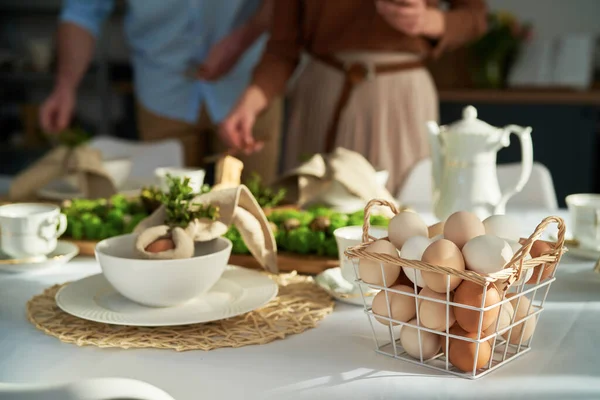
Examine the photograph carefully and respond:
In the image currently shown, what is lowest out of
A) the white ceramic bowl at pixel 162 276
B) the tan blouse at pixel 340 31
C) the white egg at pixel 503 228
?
the white ceramic bowl at pixel 162 276

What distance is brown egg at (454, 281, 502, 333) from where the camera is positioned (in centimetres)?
68

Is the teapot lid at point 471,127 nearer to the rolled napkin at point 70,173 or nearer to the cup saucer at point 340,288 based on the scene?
the cup saucer at point 340,288

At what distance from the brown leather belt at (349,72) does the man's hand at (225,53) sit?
0.35m

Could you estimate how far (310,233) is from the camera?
1104 mm

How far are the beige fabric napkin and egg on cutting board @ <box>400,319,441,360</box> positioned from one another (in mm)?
601

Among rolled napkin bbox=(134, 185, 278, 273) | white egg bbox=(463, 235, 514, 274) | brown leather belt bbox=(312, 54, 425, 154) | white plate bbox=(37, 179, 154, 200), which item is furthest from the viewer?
brown leather belt bbox=(312, 54, 425, 154)

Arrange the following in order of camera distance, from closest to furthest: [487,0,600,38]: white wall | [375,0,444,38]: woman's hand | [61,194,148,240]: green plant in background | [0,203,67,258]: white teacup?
1. [0,203,67,258]: white teacup
2. [61,194,148,240]: green plant in background
3. [375,0,444,38]: woman's hand
4. [487,0,600,38]: white wall

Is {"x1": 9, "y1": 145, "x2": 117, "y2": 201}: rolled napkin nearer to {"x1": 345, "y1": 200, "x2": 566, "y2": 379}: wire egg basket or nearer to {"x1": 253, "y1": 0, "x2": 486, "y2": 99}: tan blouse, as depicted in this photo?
{"x1": 253, "y1": 0, "x2": 486, "y2": 99}: tan blouse

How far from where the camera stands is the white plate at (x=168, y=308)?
832mm

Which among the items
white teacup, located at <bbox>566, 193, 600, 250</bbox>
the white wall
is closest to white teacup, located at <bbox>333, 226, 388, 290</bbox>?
white teacup, located at <bbox>566, 193, 600, 250</bbox>

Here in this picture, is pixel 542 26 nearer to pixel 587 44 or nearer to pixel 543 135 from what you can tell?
pixel 587 44

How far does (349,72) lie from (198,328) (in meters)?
1.38

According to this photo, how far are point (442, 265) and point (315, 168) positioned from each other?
0.72 m

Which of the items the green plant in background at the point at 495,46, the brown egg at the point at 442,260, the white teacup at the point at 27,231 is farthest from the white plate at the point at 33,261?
the green plant in background at the point at 495,46
